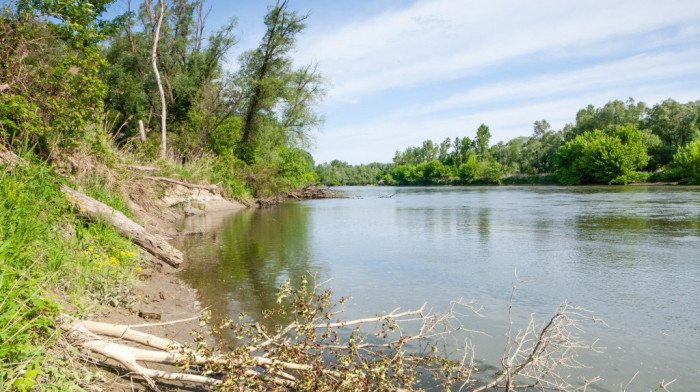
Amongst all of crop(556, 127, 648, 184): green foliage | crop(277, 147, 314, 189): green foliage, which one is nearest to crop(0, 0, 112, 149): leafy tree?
crop(277, 147, 314, 189): green foliage

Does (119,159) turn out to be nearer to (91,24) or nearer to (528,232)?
(91,24)

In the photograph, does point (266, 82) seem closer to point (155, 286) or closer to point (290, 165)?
point (290, 165)

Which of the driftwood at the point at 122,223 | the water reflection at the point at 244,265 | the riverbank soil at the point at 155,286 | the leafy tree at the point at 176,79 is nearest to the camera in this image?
the riverbank soil at the point at 155,286

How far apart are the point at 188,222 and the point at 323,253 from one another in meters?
8.34

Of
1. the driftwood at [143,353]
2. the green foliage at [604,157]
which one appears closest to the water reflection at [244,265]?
the driftwood at [143,353]

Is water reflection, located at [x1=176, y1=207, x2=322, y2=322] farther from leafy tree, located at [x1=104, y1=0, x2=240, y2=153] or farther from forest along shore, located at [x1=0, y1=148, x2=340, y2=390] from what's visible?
leafy tree, located at [x1=104, y1=0, x2=240, y2=153]

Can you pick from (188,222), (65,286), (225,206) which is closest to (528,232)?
(188,222)

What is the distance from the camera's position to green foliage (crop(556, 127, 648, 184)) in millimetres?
67125

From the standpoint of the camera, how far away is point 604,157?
68.6 m

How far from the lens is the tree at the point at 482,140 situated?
119412 millimetres

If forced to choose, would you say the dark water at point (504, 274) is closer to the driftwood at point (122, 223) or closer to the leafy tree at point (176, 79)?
the driftwood at point (122, 223)

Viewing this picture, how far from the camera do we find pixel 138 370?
3.36m

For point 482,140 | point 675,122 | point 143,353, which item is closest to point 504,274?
point 143,353

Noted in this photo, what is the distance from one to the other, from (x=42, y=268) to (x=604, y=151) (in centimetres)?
7873
